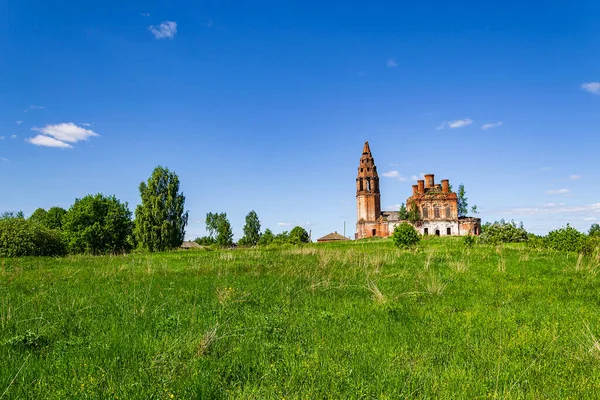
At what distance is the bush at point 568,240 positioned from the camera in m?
18.3

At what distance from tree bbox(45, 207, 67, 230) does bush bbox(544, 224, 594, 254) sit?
65.5 m

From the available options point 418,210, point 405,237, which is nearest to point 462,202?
point 418,210

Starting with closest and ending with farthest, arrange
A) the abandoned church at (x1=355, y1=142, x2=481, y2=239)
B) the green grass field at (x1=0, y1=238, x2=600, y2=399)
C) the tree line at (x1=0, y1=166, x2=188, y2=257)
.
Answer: the green grass field at (x1=0, y1=238, x2=600, y2=399) < the tree line at (x1=0, y1=166, x2=188, y2=257) < the abandoned church at (x1=355, y1=142, x2=481, y2=239)

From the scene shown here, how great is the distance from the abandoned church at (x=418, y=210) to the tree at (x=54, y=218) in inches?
2156

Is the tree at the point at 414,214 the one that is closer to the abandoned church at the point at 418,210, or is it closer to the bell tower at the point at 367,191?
the abandoned church at the point at 418,210

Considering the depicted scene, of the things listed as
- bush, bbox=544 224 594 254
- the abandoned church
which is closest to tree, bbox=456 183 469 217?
the abandoned church

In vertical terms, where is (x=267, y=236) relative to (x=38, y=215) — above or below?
below

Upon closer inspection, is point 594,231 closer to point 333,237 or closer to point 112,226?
point 333,237

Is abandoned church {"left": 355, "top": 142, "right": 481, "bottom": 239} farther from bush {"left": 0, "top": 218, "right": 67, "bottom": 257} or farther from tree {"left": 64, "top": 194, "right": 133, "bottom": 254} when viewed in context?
bush {"left": 0, "top": 218, "right": 67, "bottom": 257}

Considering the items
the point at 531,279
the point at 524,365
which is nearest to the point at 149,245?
the point at 531,279

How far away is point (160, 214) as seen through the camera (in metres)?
45.0

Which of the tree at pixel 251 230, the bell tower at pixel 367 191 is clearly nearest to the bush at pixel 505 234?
the bell tower at pixel 367 191

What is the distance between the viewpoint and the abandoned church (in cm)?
6856

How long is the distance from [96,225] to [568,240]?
52846 millimetres
